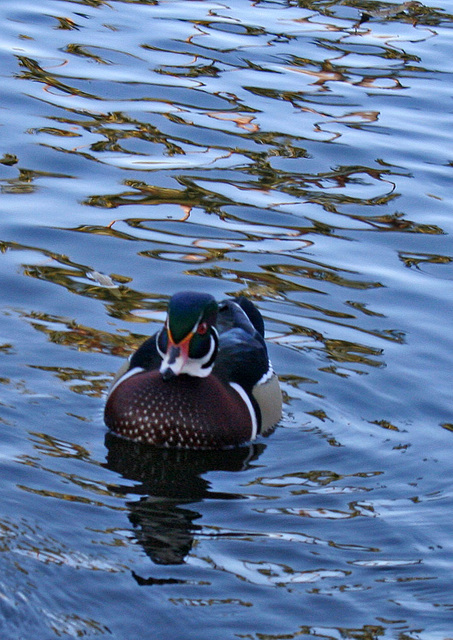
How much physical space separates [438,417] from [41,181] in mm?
4701

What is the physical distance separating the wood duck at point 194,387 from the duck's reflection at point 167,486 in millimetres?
103

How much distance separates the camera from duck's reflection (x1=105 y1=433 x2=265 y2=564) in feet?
19.7

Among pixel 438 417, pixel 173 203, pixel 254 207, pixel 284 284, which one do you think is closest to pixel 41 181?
pixel 173 203

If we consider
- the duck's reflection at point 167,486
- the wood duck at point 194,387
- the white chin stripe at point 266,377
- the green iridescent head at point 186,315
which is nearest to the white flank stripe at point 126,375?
the wood duck at point 194,387

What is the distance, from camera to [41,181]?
11000mm

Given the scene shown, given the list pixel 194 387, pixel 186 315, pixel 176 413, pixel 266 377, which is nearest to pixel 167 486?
pixel 176 413

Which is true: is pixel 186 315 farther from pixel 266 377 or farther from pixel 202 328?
pixel 266 377

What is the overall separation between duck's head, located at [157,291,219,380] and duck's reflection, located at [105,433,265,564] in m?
0.47

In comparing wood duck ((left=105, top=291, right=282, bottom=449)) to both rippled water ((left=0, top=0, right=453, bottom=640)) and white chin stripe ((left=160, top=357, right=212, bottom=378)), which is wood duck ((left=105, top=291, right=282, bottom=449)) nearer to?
white chin stripe ((left=160, top=357, right=212, bottom=378))

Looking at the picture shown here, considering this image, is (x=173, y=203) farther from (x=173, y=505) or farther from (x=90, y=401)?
(x=173, y=505)

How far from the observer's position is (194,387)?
24.6 ft

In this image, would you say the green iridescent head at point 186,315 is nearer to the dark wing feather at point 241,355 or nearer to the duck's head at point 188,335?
the duck's head at point 188,335

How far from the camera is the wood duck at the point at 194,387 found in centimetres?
726

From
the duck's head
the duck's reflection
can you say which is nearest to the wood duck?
the duck's head
